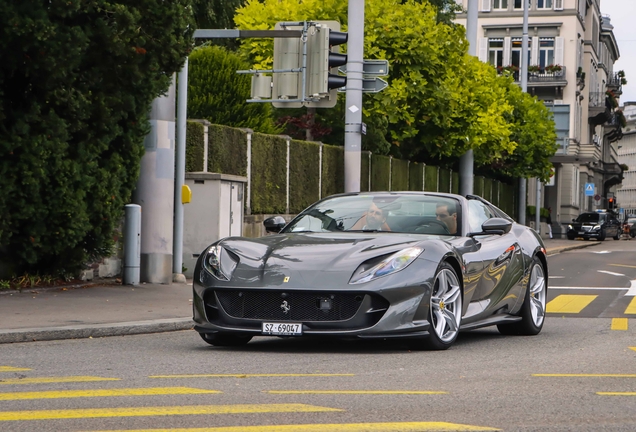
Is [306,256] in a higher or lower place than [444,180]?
lower

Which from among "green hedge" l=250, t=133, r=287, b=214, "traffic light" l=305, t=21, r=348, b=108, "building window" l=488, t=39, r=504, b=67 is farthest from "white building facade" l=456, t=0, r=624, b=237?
"traffic light" l=305, t=21, r=348, b=108

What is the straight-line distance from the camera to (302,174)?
88.4 ft

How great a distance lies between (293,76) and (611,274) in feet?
31.5

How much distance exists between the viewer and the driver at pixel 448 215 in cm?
1037

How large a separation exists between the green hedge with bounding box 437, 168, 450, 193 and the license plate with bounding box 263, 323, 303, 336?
35193 mm

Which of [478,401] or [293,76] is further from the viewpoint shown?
[293,76]

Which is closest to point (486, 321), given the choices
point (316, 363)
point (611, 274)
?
point (316, 363)

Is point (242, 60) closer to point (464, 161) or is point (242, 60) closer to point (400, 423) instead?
point (464, 161)

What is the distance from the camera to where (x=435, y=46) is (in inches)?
1430

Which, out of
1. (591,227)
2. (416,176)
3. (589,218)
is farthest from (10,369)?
(589,218)

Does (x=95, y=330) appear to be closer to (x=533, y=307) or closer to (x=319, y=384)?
(x=533, y=307)

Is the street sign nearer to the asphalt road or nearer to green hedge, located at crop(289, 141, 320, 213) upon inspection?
green hedge, located at crop(289, 141, 320, 213)

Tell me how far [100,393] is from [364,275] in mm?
2780

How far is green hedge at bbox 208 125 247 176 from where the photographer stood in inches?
832
